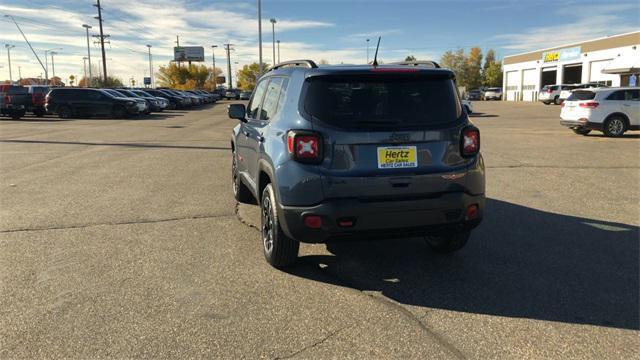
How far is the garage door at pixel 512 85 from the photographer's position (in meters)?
72.8

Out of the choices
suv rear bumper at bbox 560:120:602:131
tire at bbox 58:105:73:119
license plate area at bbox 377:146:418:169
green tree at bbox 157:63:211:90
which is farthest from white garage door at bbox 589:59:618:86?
green tree at bbox 157:63:211:90

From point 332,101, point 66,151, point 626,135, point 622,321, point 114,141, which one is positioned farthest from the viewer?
point 626,135

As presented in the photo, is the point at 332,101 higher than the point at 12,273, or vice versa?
the point at 332,101

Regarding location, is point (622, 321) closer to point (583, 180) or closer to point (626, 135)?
point (583, 180)

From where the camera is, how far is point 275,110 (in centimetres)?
457

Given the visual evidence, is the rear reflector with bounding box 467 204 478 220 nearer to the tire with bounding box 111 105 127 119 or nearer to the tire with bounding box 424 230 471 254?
the tire with bounding box 424 230 471 254

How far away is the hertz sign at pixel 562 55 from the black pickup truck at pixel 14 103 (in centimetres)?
5477

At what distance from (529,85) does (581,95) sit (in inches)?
2298

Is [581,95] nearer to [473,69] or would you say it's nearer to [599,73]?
[599,73]

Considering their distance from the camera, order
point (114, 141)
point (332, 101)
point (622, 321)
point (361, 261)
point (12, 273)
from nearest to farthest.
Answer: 1. point (622, 321)
2. point (332, 101)
3. point (12, 273)
4. point (361, 261)
5. point (114, 141)

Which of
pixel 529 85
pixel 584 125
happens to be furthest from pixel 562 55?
pixel 584 125

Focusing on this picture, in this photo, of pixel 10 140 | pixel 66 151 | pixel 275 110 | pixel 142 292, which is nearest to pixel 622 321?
pixel 275 110

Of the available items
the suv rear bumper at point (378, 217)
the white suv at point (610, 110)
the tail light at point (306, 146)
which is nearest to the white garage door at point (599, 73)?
the white suv at point (610, 110)

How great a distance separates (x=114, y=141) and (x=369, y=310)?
45.1 feet
